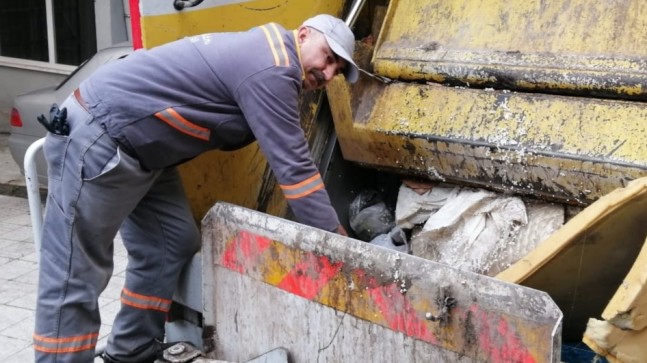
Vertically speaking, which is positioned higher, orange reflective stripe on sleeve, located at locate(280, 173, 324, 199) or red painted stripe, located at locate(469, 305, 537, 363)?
orange reflective stripe on sleeve, located at locate(280, 173, 324, 199)

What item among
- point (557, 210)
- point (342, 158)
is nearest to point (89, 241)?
point (342, 158)

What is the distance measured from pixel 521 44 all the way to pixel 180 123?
3.16ft

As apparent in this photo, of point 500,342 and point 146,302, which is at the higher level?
point 500,342

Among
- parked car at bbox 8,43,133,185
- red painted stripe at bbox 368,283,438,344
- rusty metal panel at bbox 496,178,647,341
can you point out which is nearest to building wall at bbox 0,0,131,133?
parked car at bbox 8,43,133,185

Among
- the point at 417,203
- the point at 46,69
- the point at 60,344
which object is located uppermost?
the point at 417,203

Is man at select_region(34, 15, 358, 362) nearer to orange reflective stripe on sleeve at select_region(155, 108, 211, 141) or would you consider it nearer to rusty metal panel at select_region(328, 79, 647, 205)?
orange reflective stripe on sleeve at select_region(155, 108, 211, 141)

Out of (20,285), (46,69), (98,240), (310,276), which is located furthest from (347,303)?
(46,69)

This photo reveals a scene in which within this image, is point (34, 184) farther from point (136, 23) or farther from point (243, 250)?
point (243, 250)

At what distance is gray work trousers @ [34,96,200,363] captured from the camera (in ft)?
7.31

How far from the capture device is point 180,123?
221 cm

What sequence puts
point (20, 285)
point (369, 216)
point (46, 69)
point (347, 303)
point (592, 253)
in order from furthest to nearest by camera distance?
point (46, 69)
point (20, 285)
point (369, 216)
point (347, 303)
point (592, 253)

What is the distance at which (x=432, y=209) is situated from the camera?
249 centimetres

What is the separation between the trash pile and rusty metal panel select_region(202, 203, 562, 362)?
47 centimetres

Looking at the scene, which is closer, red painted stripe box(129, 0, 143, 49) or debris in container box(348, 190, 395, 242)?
red painted stripe box(129, 0, 143, 49)
